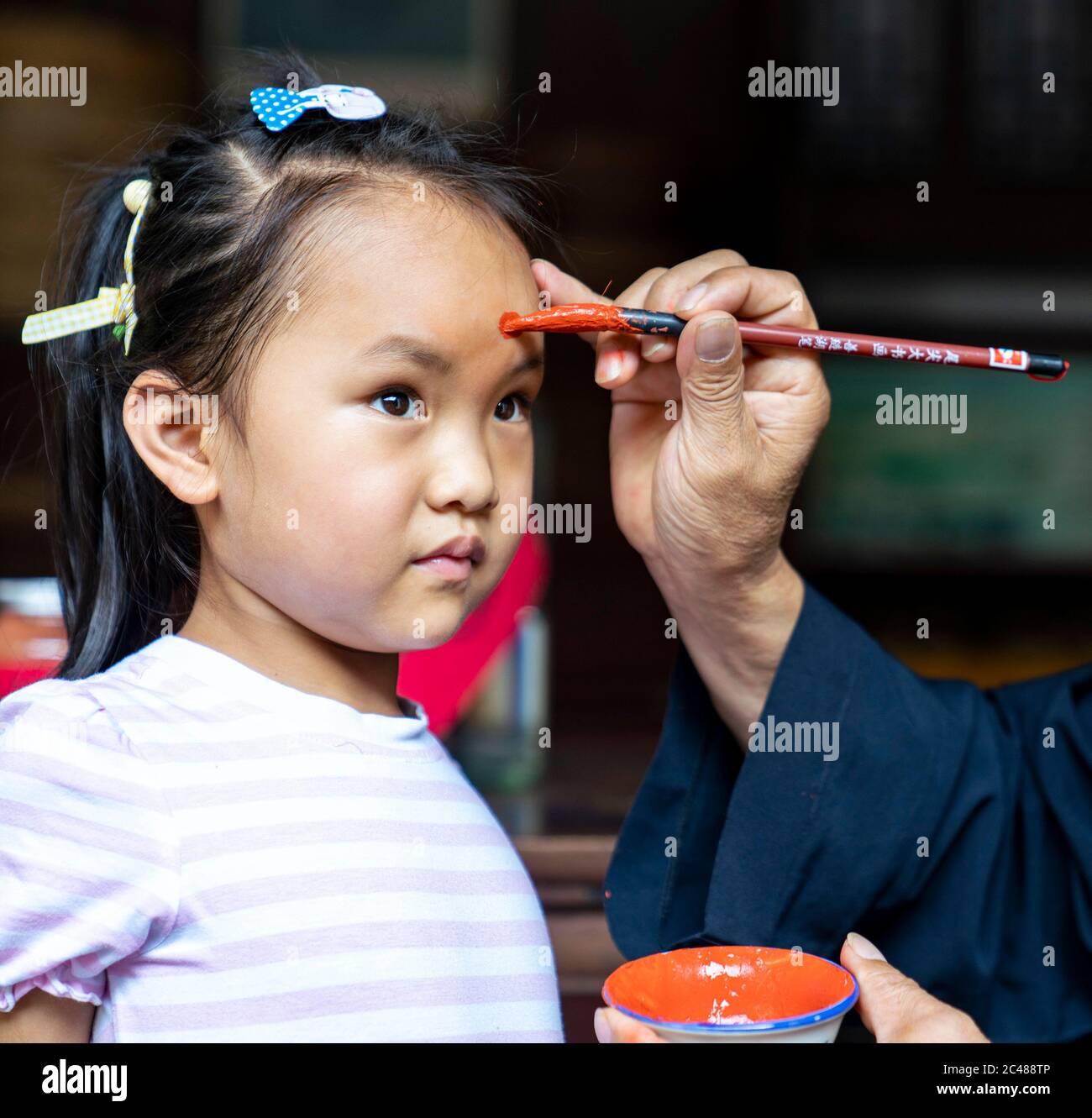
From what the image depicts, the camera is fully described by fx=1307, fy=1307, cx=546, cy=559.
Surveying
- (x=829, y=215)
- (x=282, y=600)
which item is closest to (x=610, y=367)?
(x=282, y=600)

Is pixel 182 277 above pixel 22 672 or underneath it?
above

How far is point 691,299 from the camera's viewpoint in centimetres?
108

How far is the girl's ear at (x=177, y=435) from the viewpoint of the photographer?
971 millimetres

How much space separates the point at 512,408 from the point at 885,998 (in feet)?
1.66

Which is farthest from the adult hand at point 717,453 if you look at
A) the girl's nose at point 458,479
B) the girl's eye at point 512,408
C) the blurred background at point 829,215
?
the blurred background at point 829,215

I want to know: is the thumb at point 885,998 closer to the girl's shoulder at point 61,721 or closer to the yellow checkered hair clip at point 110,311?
the girl's shoulder at point 61,721

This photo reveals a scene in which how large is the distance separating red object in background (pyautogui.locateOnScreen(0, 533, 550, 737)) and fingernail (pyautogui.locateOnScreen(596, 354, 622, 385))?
488 millimetres

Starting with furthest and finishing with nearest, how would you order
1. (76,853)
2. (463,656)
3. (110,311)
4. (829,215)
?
1. (829,215)
2. (463,656)
3. (110,311)
4. (76,853)

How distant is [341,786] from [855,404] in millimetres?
3169

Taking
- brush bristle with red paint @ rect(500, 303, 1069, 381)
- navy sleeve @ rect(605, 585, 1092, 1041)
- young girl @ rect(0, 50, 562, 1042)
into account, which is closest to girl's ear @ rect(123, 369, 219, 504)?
young girl @ rect(0, 50, 562, 1042)

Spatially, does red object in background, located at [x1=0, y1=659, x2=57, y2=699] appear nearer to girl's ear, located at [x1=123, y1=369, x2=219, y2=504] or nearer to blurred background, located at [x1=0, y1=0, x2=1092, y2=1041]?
girl's ear, located at [x1=123, y1=369, x2=219, y2=504]

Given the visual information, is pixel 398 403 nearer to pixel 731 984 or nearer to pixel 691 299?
pixel 691 299

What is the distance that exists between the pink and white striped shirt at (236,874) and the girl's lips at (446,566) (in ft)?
0.46
